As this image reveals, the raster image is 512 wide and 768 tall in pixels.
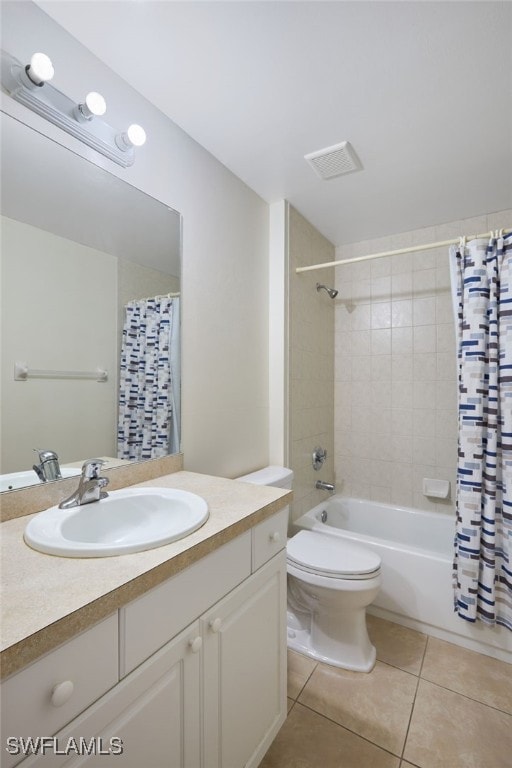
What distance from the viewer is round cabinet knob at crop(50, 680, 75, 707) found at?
1.79 ft

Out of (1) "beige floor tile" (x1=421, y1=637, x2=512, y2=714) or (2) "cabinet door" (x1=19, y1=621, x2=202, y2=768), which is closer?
(2) "cabinet door" (x1=19, y1=621, x2=202, y2=768)

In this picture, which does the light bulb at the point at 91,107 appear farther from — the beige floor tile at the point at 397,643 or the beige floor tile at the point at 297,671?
the beige floor tile at the point at 397,643

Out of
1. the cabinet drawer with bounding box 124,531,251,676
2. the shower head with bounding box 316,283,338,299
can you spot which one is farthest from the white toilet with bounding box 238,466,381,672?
the shower head with bounding box 316,283,338,299

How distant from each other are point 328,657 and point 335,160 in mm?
2385

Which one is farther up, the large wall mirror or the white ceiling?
the white ceiling

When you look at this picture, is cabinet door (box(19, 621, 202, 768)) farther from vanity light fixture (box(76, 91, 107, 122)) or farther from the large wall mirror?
vanity light fixture (box(76, 91, 107, 122))

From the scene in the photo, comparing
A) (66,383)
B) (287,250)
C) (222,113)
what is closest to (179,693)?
(66,383)

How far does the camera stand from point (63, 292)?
1086 mm

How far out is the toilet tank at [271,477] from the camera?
1.81m

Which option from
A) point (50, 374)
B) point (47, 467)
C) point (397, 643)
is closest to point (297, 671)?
point (397, 643)

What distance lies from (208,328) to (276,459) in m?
0.90

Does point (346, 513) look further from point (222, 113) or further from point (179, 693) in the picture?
point (222, 113)

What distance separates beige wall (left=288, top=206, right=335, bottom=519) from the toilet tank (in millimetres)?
206

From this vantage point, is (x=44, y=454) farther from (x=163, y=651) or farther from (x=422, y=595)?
(x=422, y=595)
